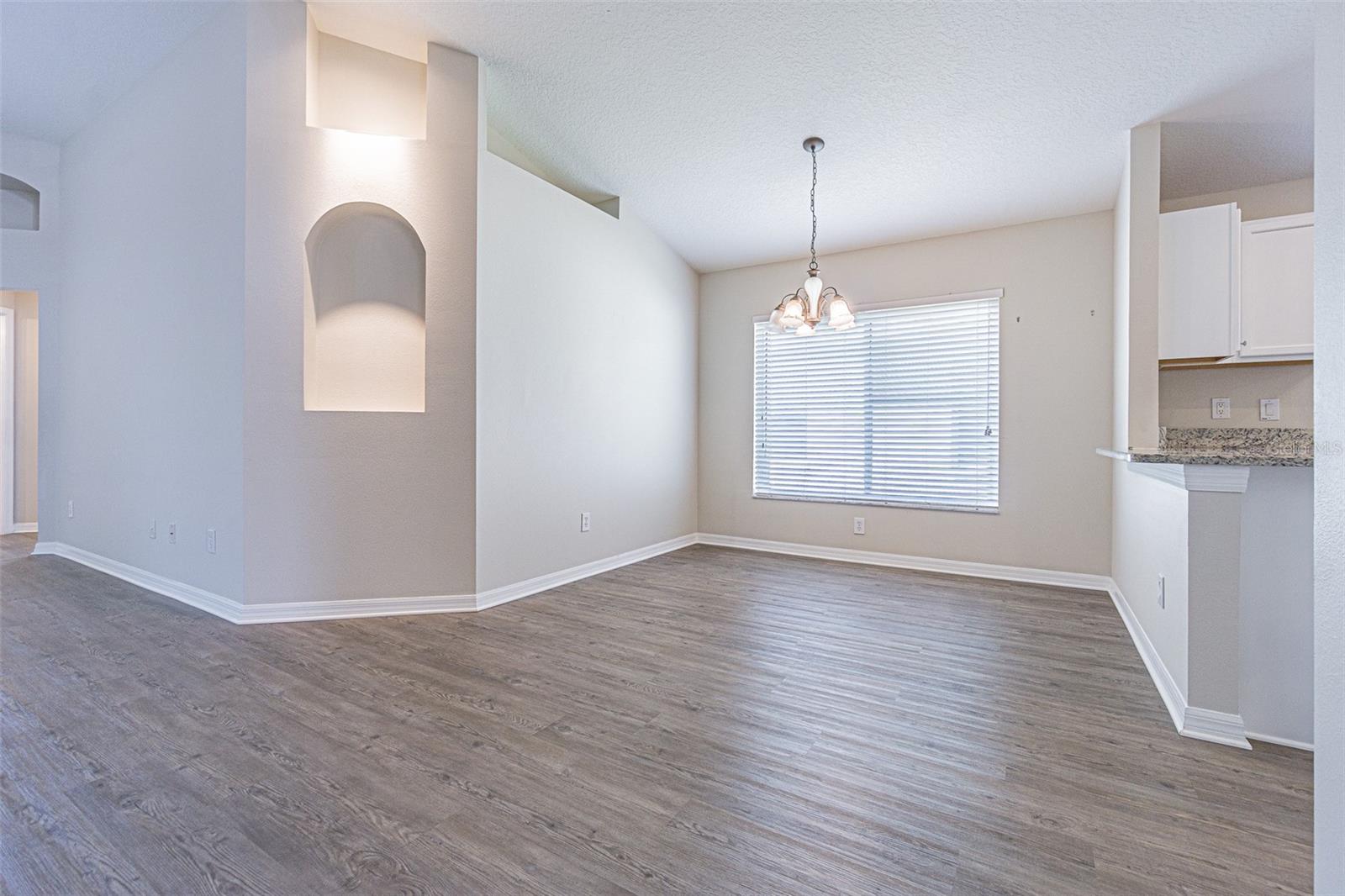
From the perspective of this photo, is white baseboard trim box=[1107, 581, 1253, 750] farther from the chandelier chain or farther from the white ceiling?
the white ceiling

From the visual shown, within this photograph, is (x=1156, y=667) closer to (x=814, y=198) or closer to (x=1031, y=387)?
(x=1031, y=387)

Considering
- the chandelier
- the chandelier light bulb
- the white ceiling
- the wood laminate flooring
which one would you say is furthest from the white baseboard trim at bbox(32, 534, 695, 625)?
the white ceiling

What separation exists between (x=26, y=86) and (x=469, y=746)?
5.76 meters

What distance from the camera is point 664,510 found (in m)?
5.46

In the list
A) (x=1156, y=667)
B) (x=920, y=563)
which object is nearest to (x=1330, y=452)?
(x=1156, y=667)

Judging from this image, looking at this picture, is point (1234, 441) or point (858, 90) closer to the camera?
point (858, 90)

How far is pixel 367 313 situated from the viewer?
3.56 metres

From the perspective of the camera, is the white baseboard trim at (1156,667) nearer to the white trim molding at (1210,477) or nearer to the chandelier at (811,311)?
the white trim molding at (1210,477)

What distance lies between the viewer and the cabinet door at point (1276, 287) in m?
3.20

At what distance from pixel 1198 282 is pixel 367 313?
483 cm

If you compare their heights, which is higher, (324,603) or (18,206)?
(18,206)

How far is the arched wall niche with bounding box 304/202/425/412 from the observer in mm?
3467

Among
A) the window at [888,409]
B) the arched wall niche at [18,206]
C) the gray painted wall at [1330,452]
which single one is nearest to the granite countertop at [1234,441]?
the window at [888,409]

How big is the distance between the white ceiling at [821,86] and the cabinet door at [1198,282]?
1.67 ft
